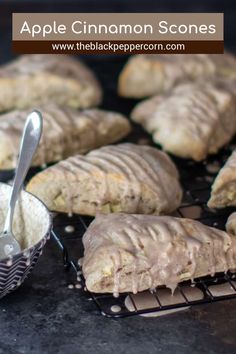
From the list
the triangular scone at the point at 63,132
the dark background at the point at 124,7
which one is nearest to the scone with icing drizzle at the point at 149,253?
the triangular scone at the point at 63,132

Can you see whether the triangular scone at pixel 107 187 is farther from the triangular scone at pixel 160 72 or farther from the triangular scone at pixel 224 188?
the triangular scone at pixel 160 72

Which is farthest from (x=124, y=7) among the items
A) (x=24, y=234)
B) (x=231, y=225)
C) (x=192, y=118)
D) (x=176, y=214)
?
(x=24, y=234)

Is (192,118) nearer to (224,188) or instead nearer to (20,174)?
(224,188)

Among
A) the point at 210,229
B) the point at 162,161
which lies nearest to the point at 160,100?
the point at 162,161

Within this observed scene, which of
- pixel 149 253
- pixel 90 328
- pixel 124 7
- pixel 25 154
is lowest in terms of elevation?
pixel 90 328

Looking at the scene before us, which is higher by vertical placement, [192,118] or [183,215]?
[192,118]

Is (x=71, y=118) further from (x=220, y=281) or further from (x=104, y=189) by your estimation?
(x=220, y=281)
